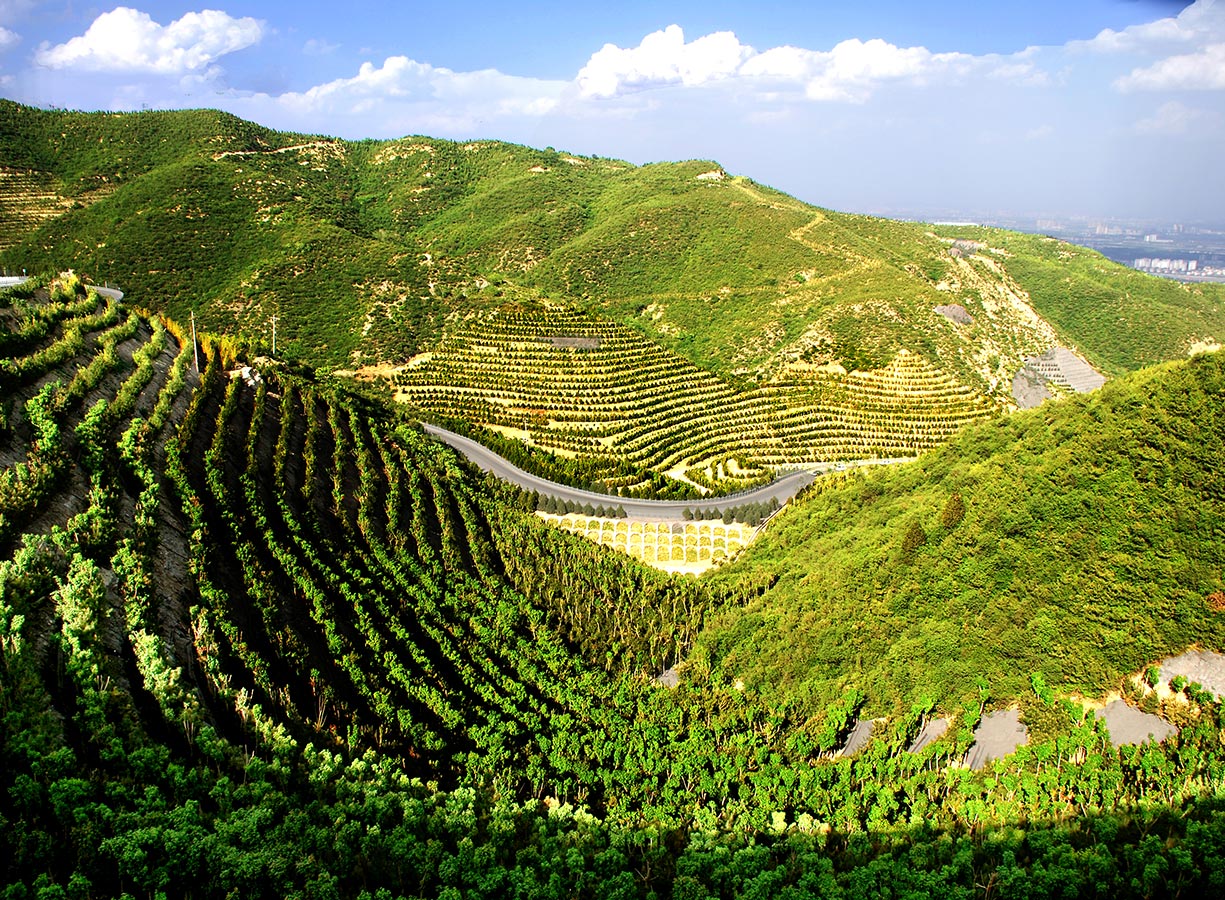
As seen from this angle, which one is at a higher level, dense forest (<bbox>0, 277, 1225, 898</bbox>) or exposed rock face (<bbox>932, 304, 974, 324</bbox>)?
exposed rock face (<bbox>932, 304, 974, 324</bbox>)

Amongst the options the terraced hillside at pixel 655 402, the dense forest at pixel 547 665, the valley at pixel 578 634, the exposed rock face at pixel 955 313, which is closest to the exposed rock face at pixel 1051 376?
the exposed rock face at pixel 955 313

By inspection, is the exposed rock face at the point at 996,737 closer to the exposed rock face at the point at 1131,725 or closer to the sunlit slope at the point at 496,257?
the exposed rock face at the point at 1131,725

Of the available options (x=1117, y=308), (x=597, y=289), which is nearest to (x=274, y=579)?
(x=597, y=289)

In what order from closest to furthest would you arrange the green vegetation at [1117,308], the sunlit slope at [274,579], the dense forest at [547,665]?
the dense forest at [547,665] → the sunlit slope at [274,579] → the green vegetation at [1117,308]

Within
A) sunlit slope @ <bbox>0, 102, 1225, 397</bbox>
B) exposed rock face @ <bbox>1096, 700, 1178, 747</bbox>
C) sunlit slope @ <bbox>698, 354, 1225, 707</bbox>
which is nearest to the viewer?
exposed rock face @ <bbox>1096, 700, 1178, 747</bbox>

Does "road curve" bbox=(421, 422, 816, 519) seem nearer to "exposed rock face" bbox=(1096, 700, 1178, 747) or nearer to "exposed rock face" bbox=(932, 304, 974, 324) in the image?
"exposed rock face" bbox=(1096, 700, 1178, 747)

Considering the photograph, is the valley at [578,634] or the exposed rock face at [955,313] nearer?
the valley at [578,634]

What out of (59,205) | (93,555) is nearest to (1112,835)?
(93,555)

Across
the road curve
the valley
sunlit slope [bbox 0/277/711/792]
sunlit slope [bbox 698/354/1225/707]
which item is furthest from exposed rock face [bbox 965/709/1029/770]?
the road curve
